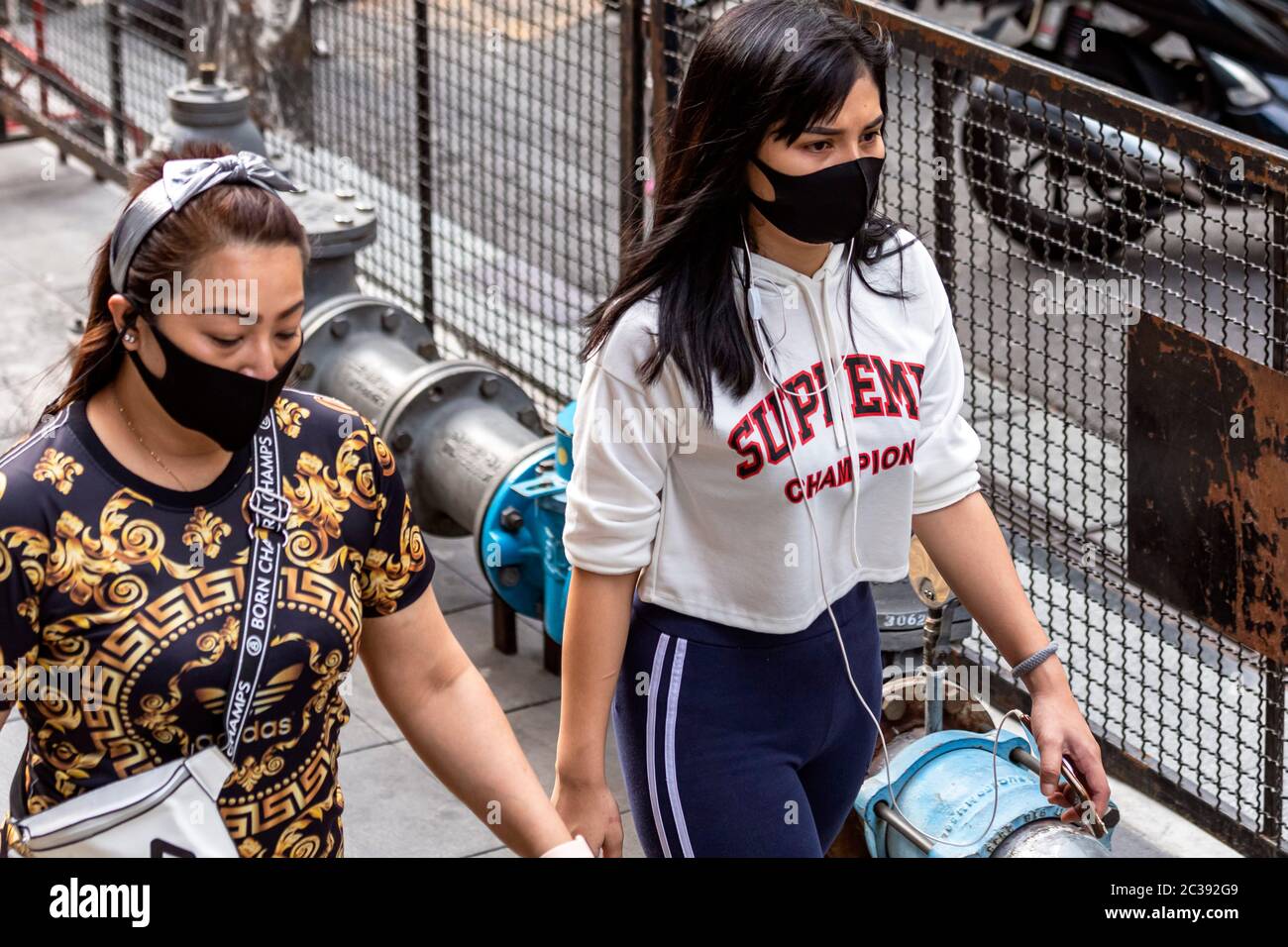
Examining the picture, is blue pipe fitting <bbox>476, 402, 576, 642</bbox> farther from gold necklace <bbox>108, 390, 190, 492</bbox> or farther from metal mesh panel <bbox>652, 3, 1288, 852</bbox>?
gold necklace <bbox>108, 390, 190, 492</bbox>

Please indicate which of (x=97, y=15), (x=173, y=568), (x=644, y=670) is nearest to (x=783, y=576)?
(x=644, y=670)

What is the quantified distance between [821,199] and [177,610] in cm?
111

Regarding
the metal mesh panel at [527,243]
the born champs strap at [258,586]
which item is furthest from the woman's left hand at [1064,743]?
the metal mesh panel at [527,243]

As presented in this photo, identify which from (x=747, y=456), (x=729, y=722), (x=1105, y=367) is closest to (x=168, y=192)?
(x=747, y=456)

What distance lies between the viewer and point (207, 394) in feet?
7.16

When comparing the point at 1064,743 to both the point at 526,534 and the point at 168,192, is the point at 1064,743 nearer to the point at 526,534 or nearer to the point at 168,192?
the point at 168,192

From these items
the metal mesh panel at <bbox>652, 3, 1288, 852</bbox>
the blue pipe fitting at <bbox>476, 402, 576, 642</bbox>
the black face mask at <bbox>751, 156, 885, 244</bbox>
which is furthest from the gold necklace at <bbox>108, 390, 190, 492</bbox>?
the blue pipe fitting at <bbox>476, 402, 576, 642</bbox>

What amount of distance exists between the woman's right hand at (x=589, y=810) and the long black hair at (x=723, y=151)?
61 centimetres

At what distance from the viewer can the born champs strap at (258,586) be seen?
2.20 meters

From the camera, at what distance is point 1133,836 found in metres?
4.33

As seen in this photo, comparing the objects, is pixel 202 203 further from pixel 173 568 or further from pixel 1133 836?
pixel 1133 836

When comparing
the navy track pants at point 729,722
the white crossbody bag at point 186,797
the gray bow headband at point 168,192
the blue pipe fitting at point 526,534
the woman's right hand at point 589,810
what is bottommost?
the blue pipe fitting at point 526,534

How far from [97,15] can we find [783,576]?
9.76m

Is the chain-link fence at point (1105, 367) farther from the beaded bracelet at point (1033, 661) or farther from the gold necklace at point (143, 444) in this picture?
the gold necklace at point (143, 444)
